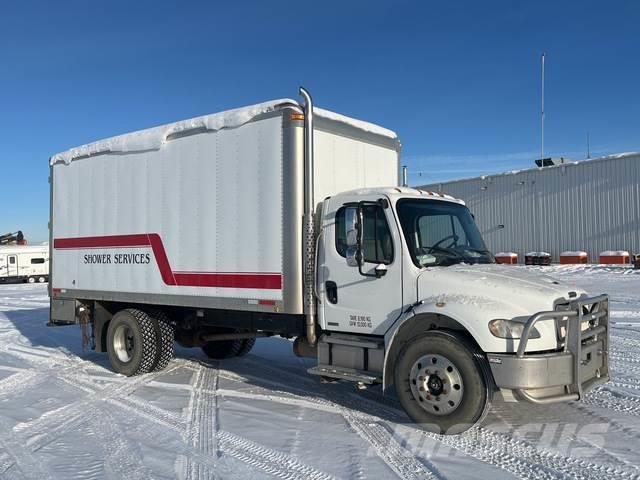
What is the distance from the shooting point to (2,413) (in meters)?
6.66

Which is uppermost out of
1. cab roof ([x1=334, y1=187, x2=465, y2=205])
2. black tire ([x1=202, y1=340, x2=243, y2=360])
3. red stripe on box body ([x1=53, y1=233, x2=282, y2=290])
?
cab roof ([x1=334, y1=187, x2=465, y2=205])

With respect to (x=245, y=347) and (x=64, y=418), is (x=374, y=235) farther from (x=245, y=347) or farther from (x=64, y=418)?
(x=245, y=347)

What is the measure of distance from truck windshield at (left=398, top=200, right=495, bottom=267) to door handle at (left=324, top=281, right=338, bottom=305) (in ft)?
3.33

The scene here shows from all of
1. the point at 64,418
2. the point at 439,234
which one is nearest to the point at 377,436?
the point at 439,234

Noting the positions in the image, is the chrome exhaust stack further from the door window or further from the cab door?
the door window

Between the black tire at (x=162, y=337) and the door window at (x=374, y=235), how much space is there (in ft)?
11.8

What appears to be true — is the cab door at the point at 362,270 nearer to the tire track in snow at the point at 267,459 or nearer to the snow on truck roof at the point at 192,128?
the snow on truck roof at the point at 192,128

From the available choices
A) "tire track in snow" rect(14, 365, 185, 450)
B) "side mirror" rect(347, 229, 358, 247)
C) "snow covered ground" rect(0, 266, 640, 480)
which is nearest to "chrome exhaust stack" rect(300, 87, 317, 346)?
"side mirror" rect(347, 229, 358, 247)

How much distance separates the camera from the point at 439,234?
6.41 meters

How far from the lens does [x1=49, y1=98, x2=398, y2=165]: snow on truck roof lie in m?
6.90

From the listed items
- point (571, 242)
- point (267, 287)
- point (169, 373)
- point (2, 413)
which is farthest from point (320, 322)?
point (571, 242)

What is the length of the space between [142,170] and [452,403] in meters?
5.43

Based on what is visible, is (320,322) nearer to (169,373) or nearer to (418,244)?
(418,244)

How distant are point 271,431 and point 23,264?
38734 mm
